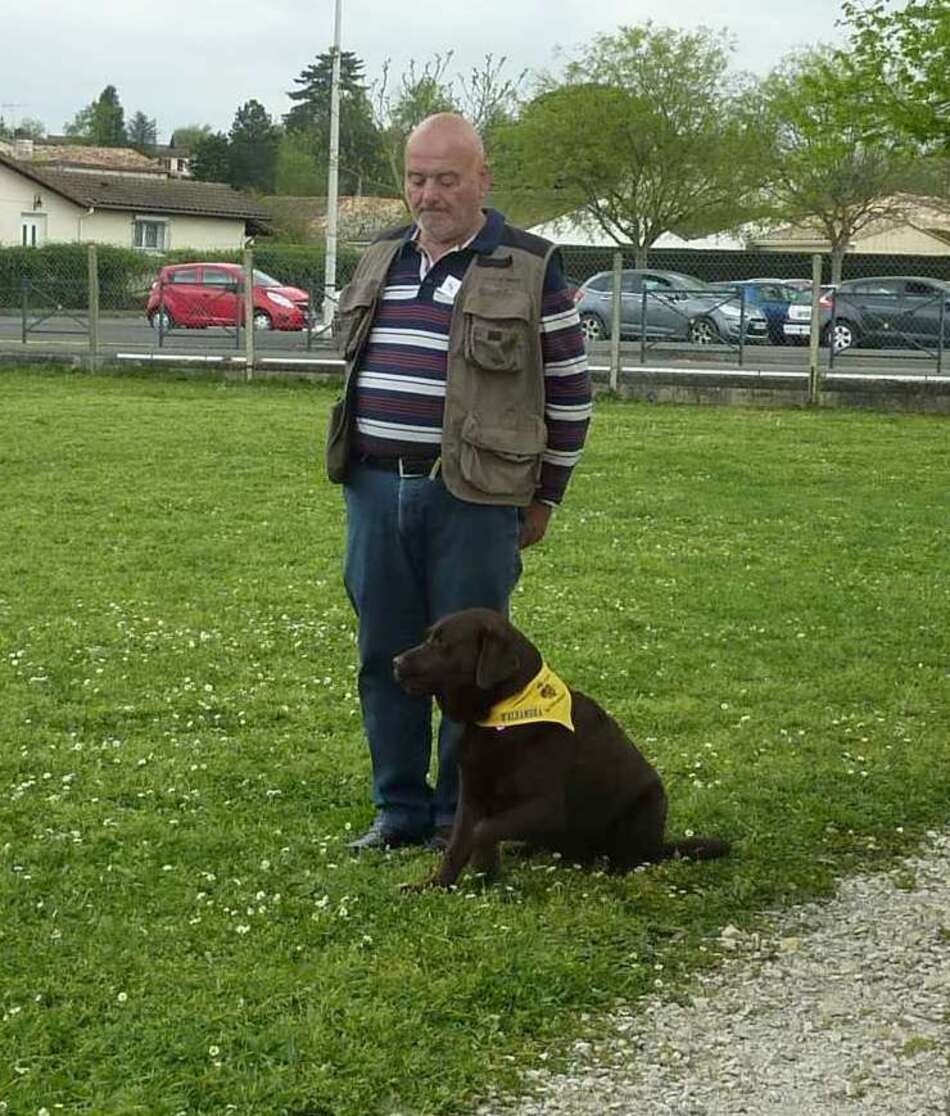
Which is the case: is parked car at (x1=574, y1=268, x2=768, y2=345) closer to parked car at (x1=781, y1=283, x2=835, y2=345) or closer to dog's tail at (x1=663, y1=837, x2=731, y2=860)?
parked car at (x1=781, y1=283, x2=835, y2=345)

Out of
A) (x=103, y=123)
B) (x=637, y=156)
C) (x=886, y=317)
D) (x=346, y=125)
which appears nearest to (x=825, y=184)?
(x=637, y=156)

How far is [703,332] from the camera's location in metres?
23.4

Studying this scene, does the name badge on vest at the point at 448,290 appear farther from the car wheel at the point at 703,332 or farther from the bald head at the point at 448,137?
the car wheel at the point at 703,332

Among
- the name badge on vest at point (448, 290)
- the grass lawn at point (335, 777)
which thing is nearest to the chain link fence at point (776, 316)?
the grass lawn at point (335, 777)

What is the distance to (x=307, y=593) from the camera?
31.1ft

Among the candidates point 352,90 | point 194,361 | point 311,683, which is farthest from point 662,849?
point 352,90

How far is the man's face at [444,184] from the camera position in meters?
4.90

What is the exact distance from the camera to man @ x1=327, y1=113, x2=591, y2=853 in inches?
195

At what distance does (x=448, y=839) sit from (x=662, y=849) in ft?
2.21

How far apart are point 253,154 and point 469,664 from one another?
86.5 metres

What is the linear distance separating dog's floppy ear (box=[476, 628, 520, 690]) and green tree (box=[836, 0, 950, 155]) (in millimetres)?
11138

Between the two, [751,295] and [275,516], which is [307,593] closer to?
[275,516]

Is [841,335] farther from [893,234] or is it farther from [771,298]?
[893,234]

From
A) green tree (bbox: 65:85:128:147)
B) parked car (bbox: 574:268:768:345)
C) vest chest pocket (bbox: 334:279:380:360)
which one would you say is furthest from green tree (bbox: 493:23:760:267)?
green tree (bbox: 65:85:128:147)
